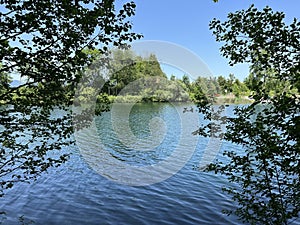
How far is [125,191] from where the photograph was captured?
1234 centimetres

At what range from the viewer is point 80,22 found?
3.91 m

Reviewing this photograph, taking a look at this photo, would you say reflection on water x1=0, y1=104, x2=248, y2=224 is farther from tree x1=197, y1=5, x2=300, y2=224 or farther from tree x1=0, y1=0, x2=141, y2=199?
tree x1=0, y1=0, x2=141, y2=199

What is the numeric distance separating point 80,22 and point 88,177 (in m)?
11.6

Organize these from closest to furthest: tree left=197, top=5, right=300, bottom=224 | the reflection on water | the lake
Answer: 1. tree left=197, top=5, right=300, bottom=224
2. the reflection on water
3. the lake

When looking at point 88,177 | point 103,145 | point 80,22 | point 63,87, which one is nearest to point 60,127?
point 63,87

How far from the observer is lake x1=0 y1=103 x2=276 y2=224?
9602 mm

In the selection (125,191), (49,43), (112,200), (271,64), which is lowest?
(112,200)

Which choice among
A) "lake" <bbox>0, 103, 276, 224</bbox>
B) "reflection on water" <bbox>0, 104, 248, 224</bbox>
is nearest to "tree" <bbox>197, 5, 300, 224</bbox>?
"lake" <bbox>0, 103, 276, 224</bbox>

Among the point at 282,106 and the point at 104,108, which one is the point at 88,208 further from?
the point at 282,106

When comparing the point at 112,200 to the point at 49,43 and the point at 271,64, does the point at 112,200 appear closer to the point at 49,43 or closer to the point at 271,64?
the point at 49,43

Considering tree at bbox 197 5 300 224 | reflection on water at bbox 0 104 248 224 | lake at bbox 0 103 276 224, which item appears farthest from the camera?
lake at bbox 0 103 276 224

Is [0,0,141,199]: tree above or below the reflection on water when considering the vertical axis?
above

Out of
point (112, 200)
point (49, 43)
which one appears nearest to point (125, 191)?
point (112, 200)

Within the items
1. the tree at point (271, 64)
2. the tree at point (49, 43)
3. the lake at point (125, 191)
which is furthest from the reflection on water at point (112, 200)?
the tree at point (49, 43)
